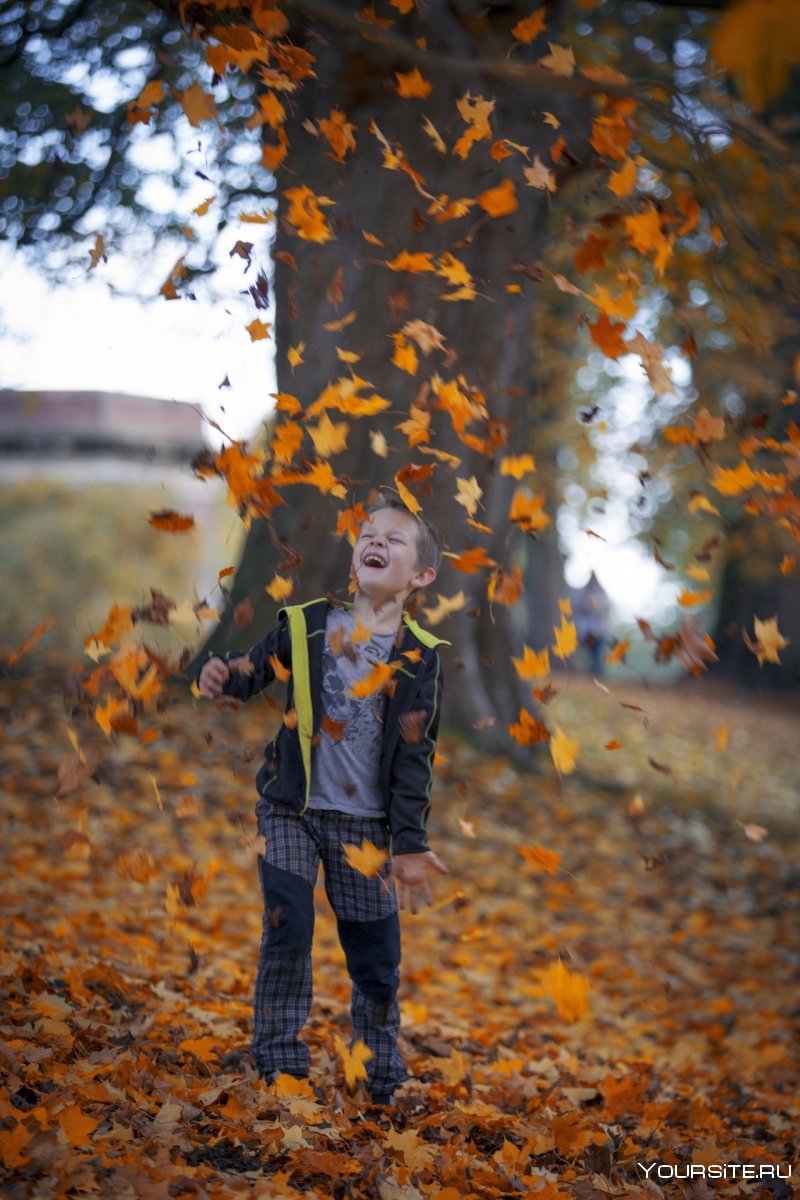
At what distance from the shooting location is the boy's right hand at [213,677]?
10.4 ft

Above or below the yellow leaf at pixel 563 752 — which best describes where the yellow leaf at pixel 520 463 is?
above

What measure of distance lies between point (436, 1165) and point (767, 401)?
12.9m

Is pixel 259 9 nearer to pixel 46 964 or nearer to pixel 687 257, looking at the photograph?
pixel 46 964

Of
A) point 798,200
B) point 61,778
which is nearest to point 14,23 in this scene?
point 798,200

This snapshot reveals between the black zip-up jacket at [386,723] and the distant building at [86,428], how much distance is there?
24.9 meters

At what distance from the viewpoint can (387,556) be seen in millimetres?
3223

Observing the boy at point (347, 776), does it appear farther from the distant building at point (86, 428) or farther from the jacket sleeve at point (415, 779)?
the distant building at point (86, 428)

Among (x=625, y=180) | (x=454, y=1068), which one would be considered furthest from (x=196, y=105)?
(x=454, y=1068)

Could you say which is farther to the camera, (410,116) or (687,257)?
(687,257)

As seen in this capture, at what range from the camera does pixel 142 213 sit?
29.0 ft

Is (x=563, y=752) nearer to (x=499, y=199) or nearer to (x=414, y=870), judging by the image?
(x=414, y=870)

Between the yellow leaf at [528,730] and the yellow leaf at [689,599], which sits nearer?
the yellow leaf at [689,599]

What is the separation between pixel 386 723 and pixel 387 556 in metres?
0.46

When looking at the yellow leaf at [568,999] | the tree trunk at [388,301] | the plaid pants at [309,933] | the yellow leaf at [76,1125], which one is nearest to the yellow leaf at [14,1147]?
the yellow leaf at [76,1125]
